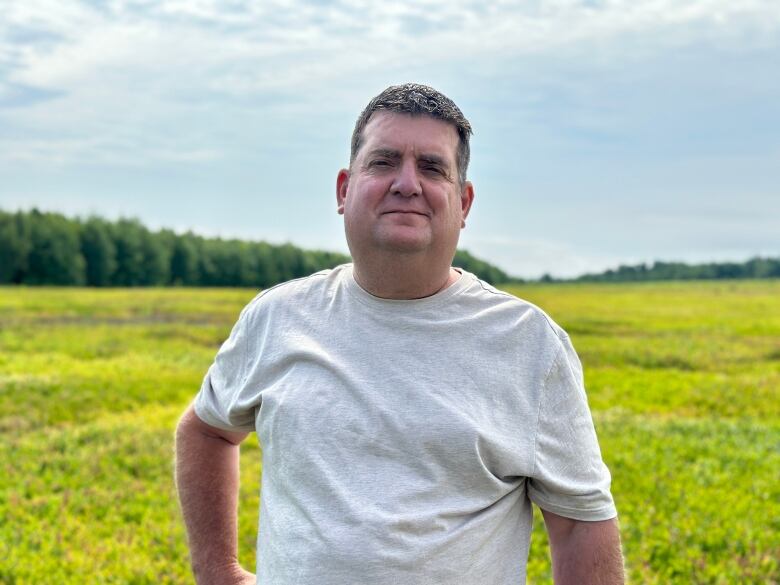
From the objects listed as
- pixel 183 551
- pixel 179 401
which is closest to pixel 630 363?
pixel 179 401

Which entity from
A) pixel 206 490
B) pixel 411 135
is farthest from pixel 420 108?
pixel 206 490

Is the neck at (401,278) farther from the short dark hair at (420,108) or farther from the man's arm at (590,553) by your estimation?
the man's arm at (590,553)

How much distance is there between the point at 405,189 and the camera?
1.83 meters

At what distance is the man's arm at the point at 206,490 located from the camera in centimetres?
237

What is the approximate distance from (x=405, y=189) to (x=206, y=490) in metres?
1.17

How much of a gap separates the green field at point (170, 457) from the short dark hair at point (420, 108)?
384 cm

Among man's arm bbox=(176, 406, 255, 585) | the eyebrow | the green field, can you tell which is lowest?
the green field

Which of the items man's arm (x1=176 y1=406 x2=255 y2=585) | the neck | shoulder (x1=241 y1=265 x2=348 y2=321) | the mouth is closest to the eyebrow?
the mouth

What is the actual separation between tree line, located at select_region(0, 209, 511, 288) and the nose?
45.4 m

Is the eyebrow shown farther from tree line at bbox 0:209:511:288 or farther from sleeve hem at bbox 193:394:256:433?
tree line at bbox 0:209:511:288

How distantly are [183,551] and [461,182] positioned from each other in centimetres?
444

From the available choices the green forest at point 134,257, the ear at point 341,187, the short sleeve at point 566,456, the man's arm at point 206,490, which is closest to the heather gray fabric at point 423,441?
the short sleeve at point 566,456

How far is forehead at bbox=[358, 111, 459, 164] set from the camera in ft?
6.17

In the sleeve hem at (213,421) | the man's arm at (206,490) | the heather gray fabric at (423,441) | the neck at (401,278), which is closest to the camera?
the heather gray fabric at (423,441)
